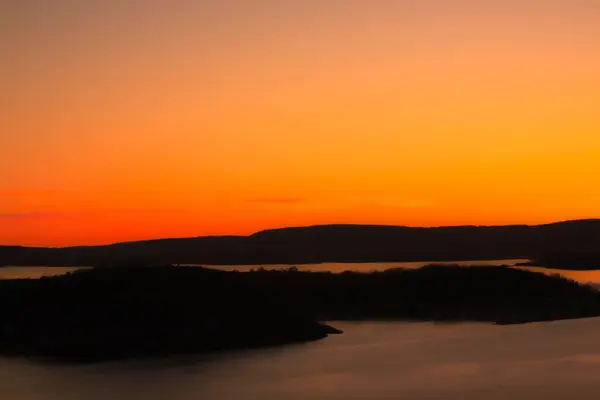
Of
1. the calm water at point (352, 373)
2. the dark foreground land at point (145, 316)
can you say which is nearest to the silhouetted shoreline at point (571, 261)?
the dark foreground land at point (145, 316)

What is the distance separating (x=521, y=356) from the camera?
37562mm

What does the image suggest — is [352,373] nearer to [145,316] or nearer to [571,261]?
[145,316]

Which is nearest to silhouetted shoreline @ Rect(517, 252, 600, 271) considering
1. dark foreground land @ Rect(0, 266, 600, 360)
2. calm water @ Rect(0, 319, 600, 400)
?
dark foreground land @ Rect(0, 266, 600, 360)

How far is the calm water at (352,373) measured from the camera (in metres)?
29.2

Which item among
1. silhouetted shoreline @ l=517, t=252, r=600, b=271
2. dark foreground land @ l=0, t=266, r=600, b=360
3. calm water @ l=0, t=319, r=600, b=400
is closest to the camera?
calm water @ l=0, t=319, r=600, b=400

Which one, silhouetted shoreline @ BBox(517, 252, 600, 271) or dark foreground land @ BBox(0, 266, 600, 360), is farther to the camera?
silhouetted shoreline @ BBox(517, 252, 600, 271)

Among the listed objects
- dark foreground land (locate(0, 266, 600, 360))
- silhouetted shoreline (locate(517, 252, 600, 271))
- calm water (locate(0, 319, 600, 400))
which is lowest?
calm water (locate(0, 319, 600, 400))

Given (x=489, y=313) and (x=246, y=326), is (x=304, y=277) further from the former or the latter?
(x=246, y=326)

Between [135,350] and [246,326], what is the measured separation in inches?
236

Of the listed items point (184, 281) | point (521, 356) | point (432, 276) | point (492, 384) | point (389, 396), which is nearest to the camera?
point (389, 396)

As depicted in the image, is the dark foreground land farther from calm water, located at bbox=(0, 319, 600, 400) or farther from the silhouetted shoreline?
the silhouetted shoreline

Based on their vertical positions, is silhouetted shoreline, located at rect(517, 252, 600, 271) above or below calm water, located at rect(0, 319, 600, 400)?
above

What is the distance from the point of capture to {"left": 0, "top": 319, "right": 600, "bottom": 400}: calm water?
29250 mm

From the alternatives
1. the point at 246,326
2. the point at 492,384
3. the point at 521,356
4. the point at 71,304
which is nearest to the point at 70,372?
the point at 71,304
